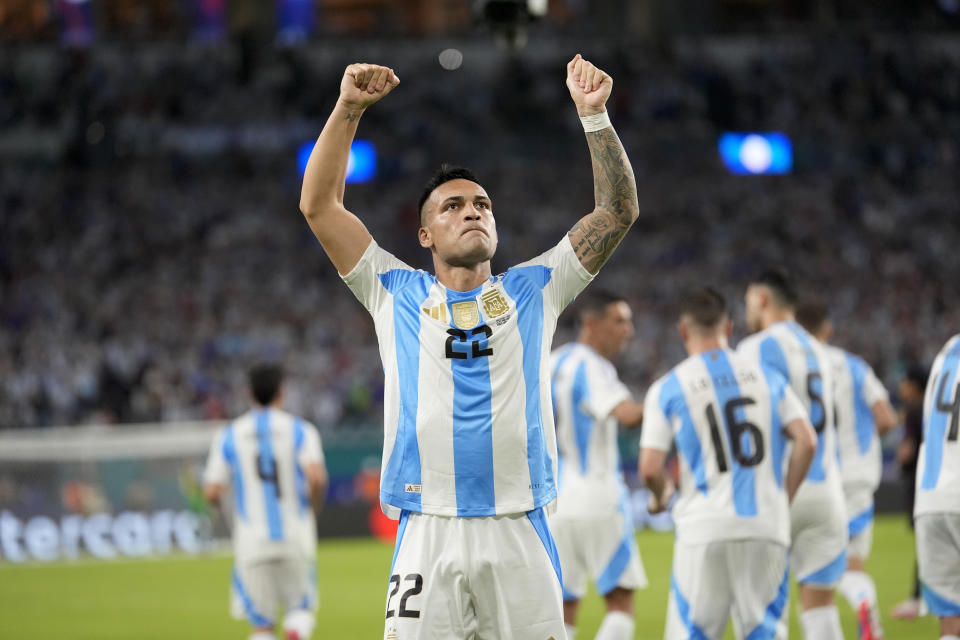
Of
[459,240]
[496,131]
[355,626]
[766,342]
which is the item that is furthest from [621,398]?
[496,131]

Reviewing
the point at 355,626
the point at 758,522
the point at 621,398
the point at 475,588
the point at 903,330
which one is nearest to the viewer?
the point at 475,588

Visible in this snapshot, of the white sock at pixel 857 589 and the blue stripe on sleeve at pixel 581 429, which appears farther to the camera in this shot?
the white sock at pixel 857 589

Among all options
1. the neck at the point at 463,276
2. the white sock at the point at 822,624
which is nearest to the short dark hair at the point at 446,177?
the neck at the point at 463,276

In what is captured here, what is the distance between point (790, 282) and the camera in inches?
297

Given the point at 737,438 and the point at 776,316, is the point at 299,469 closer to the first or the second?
the point at 776,316

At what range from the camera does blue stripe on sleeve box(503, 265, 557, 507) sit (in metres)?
4.27

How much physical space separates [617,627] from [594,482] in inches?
35.3

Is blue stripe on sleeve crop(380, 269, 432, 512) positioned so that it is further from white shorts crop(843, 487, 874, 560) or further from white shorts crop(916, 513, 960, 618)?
white shorts crop(843, 487, 874, 560)

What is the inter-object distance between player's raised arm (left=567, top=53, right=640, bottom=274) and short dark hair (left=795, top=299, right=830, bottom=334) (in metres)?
4.28

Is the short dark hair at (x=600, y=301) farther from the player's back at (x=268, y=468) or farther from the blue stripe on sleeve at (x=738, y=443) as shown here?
the player's back at (x=268, y=468)

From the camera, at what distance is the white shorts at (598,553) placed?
751 centimetres

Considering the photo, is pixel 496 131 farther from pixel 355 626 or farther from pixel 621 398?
pixel 621 398

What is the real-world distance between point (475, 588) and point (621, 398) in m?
3.25

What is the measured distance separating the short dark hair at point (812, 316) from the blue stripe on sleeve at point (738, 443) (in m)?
2.37
